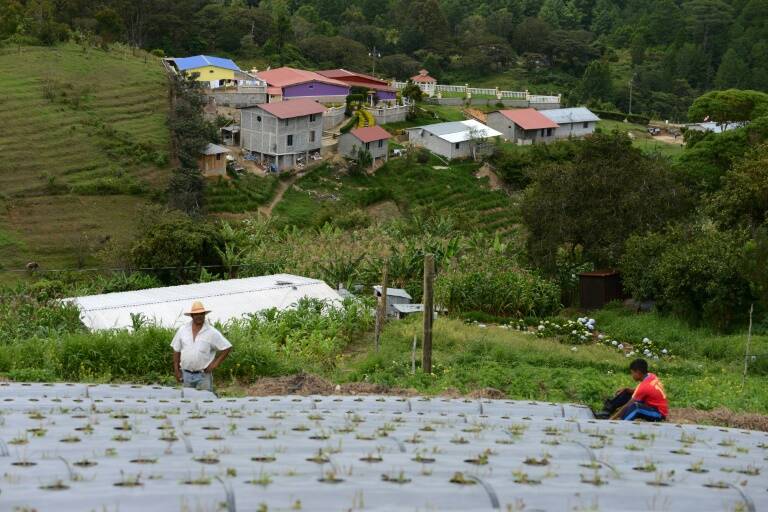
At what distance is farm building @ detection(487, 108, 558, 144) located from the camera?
182 ft

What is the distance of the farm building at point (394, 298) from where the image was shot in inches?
760

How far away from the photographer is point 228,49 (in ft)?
216

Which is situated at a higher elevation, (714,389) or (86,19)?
(86,19)

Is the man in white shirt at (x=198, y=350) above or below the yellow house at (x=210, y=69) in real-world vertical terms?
below

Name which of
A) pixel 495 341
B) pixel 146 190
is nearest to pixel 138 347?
pixel 495 341

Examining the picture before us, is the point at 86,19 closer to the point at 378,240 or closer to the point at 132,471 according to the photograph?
the point at 378,240

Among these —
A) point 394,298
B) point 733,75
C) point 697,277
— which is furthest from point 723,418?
point 733,75

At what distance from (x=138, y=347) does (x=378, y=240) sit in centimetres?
1265

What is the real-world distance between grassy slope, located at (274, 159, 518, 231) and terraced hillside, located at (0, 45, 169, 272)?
5.96 metres

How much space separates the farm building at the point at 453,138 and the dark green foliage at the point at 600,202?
28020 mm

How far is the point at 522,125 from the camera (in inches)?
2178

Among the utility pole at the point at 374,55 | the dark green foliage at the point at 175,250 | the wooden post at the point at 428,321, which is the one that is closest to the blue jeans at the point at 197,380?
the wooden post at the point at 428,321

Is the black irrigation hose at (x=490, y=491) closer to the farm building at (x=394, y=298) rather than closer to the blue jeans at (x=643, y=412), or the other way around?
the blue jeans at (x=643, y=412)

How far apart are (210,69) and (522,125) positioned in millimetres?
16539
